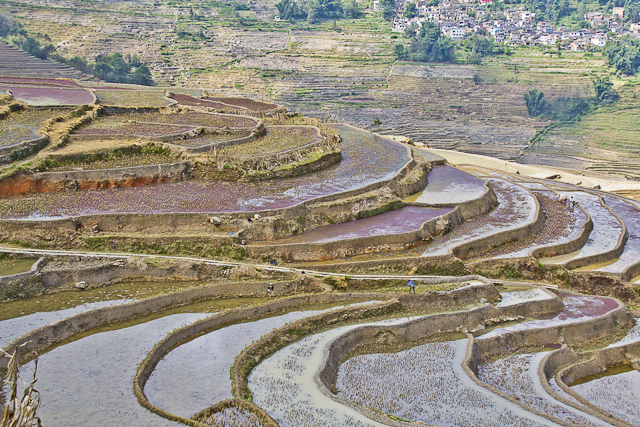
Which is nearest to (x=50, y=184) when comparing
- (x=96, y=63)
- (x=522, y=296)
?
(x=522, y=296)

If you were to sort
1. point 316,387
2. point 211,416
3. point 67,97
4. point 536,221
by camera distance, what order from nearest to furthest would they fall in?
point 211,416 → point 316,387 → point 536,221 → point 67,97

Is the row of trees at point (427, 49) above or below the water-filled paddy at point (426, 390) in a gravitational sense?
above

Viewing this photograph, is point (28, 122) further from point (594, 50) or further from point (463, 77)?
point (594, 50)

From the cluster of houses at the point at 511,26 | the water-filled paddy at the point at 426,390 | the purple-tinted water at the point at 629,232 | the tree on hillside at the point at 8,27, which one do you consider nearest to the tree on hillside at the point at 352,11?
the cluster of houses at the point at 511,26

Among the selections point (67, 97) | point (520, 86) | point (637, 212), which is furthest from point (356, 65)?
point (637, 212)

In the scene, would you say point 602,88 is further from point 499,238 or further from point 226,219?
point 226,219

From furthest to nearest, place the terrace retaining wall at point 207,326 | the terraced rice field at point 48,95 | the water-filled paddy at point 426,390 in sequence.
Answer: the terraced rice field at point 48,95 → the water-filled paddy at point 426,390 → the terrace retaining wall at point 207,326

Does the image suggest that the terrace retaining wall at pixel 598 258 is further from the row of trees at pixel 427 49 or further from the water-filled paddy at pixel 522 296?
the row of trees at pixel 427 49
